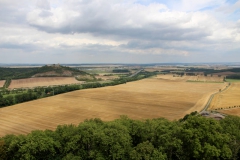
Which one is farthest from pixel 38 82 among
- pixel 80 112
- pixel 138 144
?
pixel 138 144

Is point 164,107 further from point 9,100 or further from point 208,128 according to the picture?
point 9,100

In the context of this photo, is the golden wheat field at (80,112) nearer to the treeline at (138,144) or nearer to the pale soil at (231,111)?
the pale soil at (231,111)

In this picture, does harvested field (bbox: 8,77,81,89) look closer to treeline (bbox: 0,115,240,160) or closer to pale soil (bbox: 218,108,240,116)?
pale soil (bbox: 218,108,240,116)

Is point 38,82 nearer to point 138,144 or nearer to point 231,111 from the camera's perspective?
point 231,111

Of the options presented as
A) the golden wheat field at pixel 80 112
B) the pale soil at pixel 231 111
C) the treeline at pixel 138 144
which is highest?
the treeline at pixel 138 144

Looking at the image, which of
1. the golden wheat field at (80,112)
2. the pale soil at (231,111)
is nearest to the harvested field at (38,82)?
the golden wheat field at (80,112)

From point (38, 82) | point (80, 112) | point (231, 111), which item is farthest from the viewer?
point (38, 82)

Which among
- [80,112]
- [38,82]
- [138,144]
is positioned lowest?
[80,112]

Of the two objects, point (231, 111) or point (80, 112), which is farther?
point (80, 112)
